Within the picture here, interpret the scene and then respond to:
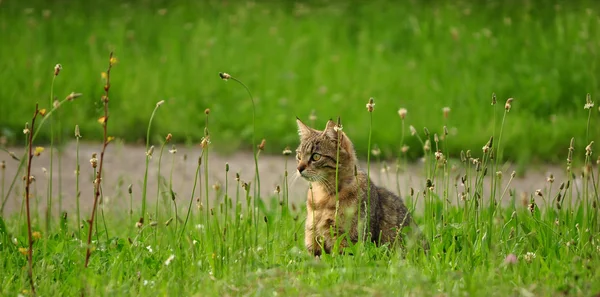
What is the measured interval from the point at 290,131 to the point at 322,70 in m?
1.58

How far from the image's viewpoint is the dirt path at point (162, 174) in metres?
7.35

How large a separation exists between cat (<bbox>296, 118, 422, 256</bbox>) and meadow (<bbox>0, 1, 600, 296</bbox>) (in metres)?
0.14

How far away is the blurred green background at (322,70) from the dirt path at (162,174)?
0.86ft

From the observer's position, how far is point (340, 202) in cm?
524

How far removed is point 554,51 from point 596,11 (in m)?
1.34

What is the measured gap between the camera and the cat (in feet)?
16.7

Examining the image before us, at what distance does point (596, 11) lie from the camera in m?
11.2

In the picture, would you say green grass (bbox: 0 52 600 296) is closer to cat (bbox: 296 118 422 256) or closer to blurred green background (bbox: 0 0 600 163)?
cat (bbox: 296 118 422 256)

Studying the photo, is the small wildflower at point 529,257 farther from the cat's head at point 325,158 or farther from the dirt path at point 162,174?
the dirt path at point 162,174

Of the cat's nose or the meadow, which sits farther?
the cat's nose

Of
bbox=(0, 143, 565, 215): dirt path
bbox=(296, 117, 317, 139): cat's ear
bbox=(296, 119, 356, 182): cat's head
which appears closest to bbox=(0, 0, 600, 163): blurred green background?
bbox=(0, 143, 565, 215): dirt path

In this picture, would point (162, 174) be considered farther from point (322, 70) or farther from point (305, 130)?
point (322, 70)

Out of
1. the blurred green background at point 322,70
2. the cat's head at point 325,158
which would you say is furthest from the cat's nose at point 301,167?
the blurred green background at point 322,70

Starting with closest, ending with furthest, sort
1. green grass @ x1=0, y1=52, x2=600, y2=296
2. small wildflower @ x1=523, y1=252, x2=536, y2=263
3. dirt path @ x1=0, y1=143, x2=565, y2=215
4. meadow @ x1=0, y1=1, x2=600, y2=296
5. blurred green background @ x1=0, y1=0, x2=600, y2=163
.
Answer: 1. green grass @ x1=0, y1=52, x2=600, y2=296
2. meadow @ x1=0, y1=1, x2=600, y2=296
3. small wildflower @ x1=523, y1=252, x2=536, y2=263
4. dirt path @ x1=0, y1=143, x2=565, y2=215
5. blurred green background @ x1=0, y1=0, x2=600, y2=163
